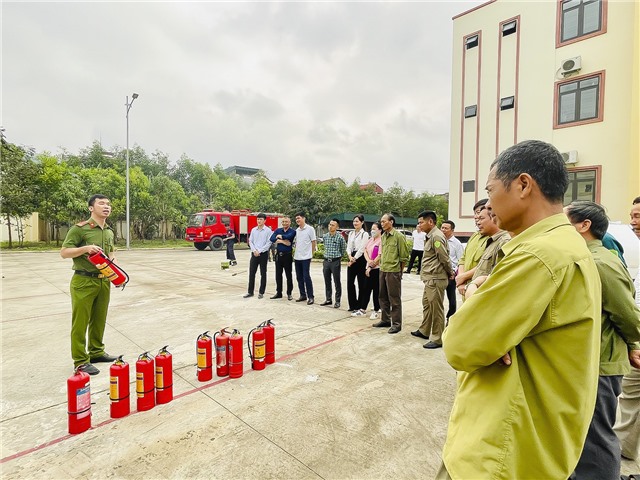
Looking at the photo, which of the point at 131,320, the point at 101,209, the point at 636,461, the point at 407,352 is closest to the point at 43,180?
the point at 131,320

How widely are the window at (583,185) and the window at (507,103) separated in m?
3.23

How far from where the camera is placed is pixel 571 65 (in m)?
10.8

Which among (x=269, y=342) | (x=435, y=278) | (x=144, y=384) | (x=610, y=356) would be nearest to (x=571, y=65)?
(x=435, y=278)

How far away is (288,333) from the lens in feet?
16.1

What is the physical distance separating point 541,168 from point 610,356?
4.42 feet

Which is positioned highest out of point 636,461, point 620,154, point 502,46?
point 502,46

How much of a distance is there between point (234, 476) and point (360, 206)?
3485 cm

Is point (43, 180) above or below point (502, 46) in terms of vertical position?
below

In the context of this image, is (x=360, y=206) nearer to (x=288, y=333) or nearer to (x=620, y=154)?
(x=620, y=154)

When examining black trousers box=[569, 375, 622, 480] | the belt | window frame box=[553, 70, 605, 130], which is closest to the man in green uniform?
the belt

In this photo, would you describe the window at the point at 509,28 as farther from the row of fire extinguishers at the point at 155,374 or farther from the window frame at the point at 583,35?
the row of fire extinguishers at the point at 155,374

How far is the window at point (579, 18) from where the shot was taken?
10.6m

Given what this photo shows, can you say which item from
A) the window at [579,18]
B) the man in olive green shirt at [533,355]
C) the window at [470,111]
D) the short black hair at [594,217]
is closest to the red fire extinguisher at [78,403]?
the man in olive green shirt at [533,355]

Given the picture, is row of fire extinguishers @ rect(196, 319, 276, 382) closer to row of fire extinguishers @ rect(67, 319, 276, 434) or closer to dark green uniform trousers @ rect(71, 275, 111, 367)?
row of fire extinguishers @ rect(67, 319, 276, 434)
